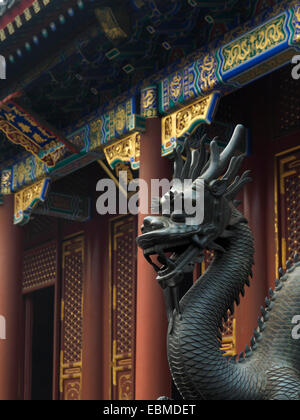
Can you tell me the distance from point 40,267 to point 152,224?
7.84 m

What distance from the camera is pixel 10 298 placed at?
8.62 metres

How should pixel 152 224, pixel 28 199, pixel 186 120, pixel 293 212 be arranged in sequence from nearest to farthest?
pixel 152 224 < pixel 186 120 < pixel 293 212 < pixel 28 199

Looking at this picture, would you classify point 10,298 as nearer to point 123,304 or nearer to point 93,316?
point 93,316

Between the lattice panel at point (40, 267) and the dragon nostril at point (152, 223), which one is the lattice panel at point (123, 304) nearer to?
the lattice panel at point (40, 267)

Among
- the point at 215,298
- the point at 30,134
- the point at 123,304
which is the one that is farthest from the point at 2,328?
the point at 215,298

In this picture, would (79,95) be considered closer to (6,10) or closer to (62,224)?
(6,10)

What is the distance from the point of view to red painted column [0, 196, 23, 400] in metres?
8.47

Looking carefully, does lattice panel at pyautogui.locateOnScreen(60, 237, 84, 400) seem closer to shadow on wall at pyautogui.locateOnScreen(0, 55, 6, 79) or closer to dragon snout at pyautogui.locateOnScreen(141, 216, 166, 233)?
shadow on wall at pyautogui.locateOnScreen(0, 55, 6, 79)

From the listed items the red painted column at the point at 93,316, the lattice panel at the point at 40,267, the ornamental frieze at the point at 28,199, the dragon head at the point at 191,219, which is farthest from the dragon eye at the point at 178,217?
the lattice panel at the point at 40,267

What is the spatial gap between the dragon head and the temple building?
2384mm

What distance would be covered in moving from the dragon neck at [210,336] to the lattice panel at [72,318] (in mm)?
6451

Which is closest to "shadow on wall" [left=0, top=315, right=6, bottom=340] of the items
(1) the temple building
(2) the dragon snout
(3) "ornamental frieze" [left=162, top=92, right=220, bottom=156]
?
Result: (1) the temple building

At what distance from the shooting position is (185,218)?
3.21 m
